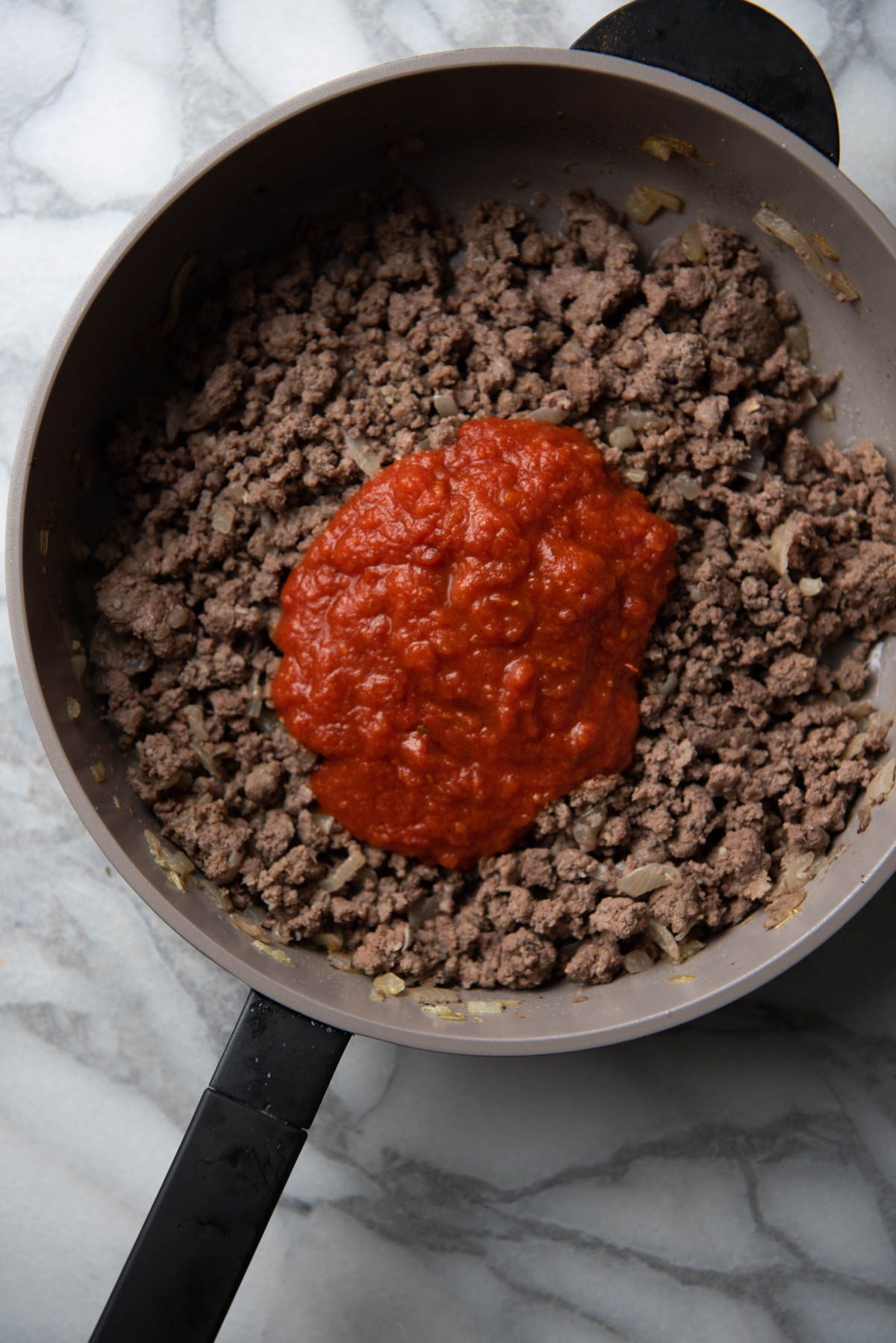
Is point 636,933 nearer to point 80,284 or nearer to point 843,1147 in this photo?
point 843,1147

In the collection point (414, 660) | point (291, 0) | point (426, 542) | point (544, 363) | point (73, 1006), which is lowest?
point (73, 1006)

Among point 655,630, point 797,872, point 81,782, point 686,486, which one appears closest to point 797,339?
point 686,486

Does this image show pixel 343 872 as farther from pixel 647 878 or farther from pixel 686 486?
pixel 686 486

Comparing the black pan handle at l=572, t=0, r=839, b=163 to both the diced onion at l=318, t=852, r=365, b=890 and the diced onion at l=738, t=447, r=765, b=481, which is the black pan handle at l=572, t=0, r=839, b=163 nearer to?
the diced onion at l=738, t=447, r=765, b=481

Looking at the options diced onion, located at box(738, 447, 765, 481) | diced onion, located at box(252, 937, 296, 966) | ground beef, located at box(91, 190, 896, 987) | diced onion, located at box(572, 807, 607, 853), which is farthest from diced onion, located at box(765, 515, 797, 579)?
diced onion, located at box(252, 937, 296, 966)

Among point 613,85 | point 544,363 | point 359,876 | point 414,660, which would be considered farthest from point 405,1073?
point 613,85

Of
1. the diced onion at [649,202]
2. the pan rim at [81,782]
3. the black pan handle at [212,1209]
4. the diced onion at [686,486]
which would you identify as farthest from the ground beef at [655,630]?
the black pan handle at [212,1209]

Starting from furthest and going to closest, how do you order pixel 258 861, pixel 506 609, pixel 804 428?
pixel 804 428
pixel 258 861
pixel 506 609
